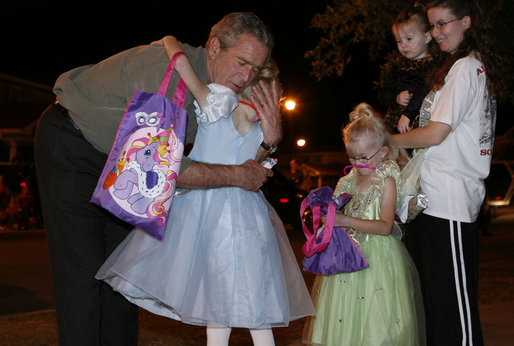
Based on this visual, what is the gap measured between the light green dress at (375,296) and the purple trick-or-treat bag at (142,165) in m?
1.60

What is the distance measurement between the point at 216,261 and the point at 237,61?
1058 millimetres

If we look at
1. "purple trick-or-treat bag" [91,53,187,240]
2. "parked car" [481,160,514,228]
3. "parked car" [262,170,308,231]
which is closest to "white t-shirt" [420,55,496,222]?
"purple trick-or-treat bag" [91,53,187,240]

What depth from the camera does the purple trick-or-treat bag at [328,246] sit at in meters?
4.03

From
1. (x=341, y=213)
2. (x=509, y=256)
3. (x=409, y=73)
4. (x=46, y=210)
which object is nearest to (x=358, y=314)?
(x=341, y=213)

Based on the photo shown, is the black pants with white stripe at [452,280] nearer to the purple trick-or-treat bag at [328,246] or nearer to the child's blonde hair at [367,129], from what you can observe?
the purple trick-or-treat bag at [328,246]

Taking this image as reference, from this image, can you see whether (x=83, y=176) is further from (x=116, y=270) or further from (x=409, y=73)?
(x=409, y=73)

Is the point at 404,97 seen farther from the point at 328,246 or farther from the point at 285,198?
the point at 285,198

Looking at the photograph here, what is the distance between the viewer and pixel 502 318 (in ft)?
20.1

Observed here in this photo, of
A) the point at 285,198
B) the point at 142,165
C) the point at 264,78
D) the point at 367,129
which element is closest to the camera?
the point at 142,165

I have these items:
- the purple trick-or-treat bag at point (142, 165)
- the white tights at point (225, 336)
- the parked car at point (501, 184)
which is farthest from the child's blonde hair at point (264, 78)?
the parked car at point (501, 184)

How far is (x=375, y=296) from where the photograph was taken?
13.5ft

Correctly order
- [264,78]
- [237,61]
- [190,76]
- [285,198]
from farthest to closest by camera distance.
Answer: [285,198], [264,78], [237,61], [190,76]

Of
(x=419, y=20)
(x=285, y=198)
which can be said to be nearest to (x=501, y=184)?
(x=285, y=198)

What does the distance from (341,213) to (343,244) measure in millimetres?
202
